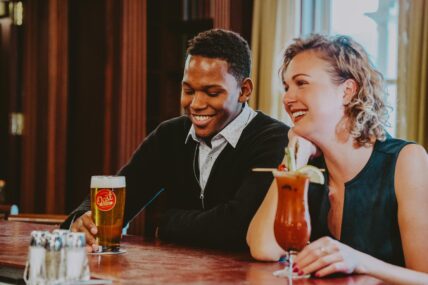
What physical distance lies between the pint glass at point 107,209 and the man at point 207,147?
32cm

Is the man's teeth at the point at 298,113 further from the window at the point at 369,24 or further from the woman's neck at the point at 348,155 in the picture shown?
the window at the point at 369,24

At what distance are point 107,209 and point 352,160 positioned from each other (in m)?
0.77

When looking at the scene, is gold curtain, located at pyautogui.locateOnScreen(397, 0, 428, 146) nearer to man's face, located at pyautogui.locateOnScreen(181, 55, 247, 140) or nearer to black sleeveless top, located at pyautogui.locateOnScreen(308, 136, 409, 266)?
man's face, located at pyautogui.locateOnScreen(181, 55, 247, 140)

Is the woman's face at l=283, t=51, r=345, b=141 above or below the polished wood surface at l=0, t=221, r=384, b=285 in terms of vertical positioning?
above

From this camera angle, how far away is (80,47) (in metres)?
5.52

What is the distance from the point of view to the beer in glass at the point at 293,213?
64.3 inches

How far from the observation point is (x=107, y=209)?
198 centimetres

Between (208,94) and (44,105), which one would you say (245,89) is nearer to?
(208,94)

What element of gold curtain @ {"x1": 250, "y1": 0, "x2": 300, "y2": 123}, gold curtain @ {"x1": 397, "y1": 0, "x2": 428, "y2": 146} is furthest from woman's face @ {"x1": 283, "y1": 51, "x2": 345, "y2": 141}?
gold curtain @ {"x1": 250, "y1": 0, "x2": 300, "y2": 123}

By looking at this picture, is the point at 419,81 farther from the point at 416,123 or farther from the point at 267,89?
the point at 267,89

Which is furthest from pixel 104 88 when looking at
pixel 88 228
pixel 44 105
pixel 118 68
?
pixel 88 228

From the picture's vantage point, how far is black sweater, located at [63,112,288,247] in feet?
7.26

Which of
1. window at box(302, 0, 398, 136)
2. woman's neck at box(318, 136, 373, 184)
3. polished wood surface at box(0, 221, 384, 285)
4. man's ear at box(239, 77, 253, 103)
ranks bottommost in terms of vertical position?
polished wood surface at box(0, 221, 384, 285)

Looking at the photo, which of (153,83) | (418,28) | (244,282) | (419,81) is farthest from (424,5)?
(244,282)
